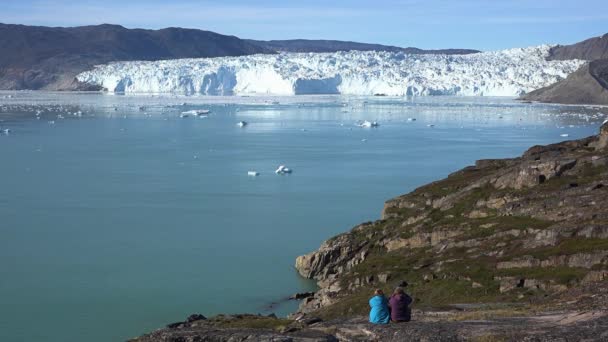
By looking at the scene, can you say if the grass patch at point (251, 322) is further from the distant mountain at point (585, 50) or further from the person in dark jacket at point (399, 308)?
the distant mountain at point (585, 50)

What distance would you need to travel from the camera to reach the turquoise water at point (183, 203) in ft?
A: 53.5

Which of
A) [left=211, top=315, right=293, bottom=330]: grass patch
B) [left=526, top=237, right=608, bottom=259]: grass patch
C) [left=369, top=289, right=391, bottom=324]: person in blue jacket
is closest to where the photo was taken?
[left=369, top=289, right=391, bottom=324]: person in blue jacket

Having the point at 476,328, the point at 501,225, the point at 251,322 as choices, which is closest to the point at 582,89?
the point at 501,225

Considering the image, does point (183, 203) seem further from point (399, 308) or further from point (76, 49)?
point (76, 49)

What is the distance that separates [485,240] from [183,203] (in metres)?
13.6

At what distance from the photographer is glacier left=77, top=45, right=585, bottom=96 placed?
323 feet

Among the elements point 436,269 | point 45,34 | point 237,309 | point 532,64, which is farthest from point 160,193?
point 45,34

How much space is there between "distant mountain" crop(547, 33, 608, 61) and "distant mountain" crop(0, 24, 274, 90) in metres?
76.5

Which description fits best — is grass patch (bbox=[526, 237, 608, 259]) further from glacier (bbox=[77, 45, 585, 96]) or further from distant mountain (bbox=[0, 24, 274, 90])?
distant mountain (bbox=[0, 24, 274, 90])

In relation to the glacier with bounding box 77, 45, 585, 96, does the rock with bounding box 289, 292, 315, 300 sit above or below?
below

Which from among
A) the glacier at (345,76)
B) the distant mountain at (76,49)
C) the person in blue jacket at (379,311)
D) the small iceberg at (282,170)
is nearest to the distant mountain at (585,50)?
the glacier at (345,76)

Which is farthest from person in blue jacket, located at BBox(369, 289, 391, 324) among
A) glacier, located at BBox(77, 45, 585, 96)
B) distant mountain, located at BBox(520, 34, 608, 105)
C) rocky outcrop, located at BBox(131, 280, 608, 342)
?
glacier, located at BBox(77, 45, 585, 96)

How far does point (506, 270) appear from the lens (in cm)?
1290

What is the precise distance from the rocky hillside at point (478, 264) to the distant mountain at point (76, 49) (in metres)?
123
